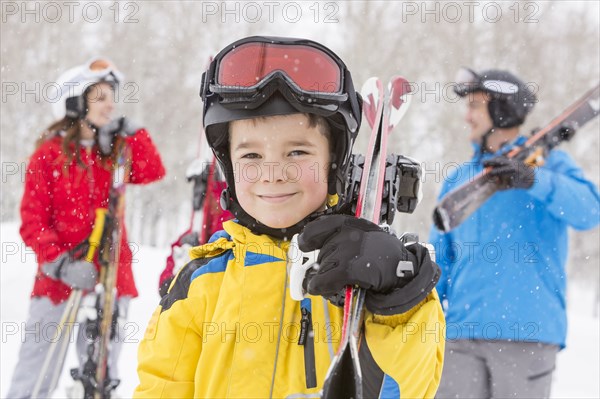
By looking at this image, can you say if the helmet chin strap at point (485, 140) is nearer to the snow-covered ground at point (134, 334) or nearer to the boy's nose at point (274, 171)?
the boy's nose at point (274, 171)

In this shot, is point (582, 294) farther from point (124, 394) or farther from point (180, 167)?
point (124, 394)

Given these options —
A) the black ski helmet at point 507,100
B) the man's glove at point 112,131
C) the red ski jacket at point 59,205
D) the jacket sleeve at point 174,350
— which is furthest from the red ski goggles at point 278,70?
the man's glove at point 112,131

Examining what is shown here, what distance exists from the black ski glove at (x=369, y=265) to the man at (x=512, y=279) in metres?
2.19

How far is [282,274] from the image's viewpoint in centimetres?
191

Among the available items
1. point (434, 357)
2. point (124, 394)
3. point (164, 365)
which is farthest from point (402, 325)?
point (124, 394)

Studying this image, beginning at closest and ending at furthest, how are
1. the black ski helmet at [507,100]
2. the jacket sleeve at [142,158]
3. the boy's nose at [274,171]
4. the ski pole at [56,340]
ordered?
the boy's nose at [274,171] → the black ski helmet at [507,100] → the ski pole at [56,340] → the jacket sleeve at [142,158]

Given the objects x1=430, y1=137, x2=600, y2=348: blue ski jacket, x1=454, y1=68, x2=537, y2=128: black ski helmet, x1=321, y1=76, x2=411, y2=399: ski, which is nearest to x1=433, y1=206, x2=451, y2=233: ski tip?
x1=430, y1=137, x2=600, y2=348: blue ski jacket

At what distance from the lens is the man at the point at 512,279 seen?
3461mm

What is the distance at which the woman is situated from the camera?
436cm

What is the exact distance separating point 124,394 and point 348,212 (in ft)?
15.0

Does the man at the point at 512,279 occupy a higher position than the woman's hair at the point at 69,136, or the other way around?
the woman's hair at the point at 69,136

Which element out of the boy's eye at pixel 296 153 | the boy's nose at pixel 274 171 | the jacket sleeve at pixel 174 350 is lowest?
the jacket sleeve at pixel 174 350

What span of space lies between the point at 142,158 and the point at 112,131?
344 mm

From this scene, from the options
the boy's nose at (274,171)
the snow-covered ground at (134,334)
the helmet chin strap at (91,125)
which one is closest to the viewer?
the boy's nose at (274,171)
